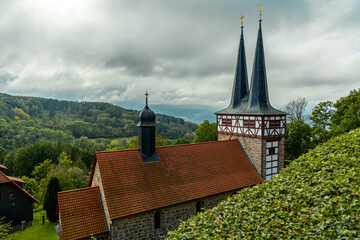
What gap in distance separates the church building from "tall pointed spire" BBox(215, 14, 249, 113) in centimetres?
81

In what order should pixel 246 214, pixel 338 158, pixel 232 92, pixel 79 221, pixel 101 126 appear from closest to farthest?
1. pixel 246 214
2. pixel 338 158
3. pixel 79 221
4. pixel 232 92
5. pixel 101 126

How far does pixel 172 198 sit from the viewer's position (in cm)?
1063

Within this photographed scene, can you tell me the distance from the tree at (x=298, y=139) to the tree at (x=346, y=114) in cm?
251

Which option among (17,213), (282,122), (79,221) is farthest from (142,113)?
(17,213)

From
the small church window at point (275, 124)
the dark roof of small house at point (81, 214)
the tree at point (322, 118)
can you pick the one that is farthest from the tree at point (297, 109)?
the dark roof of small house at point (81, 214)

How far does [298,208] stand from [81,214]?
9016mm

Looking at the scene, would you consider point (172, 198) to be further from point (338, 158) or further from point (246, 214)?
point (338, 158)

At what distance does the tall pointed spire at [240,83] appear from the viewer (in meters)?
18.2

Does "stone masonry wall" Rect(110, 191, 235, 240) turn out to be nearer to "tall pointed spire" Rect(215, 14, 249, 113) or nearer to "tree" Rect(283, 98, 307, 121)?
"tall pointed spire" Rect(215, 14, 249, 113)

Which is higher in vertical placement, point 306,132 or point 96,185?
point 306,132

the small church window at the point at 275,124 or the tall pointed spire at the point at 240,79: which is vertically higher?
the tall pointed spire at the point at 240,79

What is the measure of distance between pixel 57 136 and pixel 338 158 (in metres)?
73.2

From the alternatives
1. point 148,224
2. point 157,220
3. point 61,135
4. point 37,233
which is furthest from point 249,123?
point 61,135

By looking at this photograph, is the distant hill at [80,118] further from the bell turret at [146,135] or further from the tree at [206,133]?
the bell turret at [146,135]
